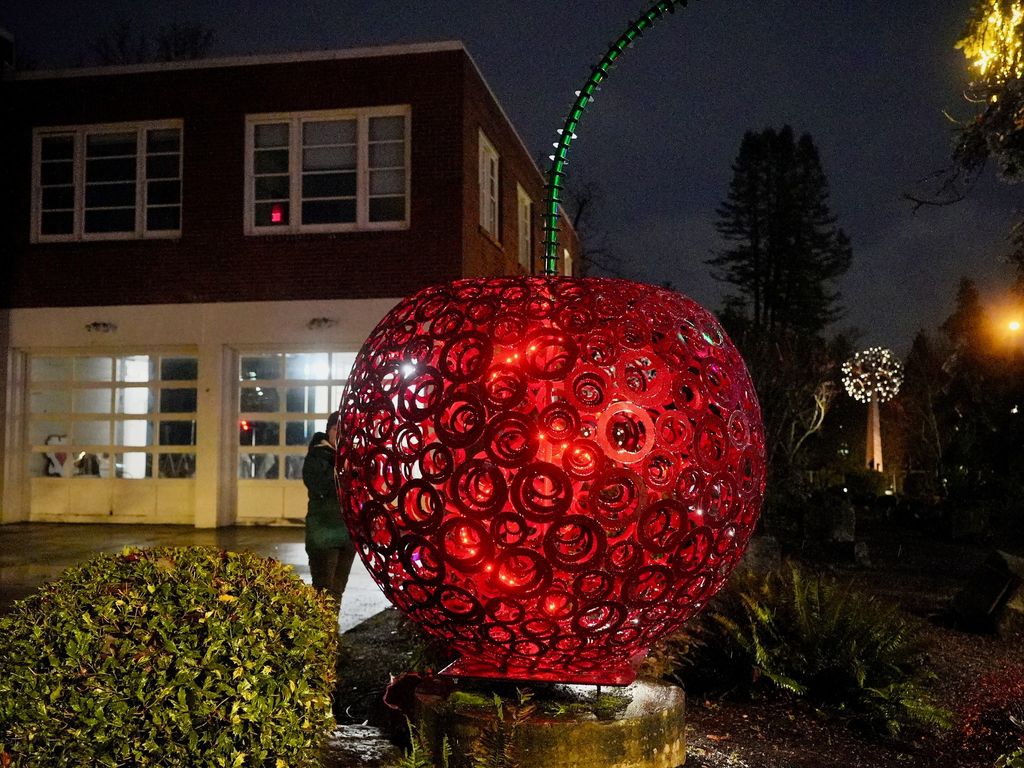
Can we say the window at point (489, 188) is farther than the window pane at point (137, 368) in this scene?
Yes

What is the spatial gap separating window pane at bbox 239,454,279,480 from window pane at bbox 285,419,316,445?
39cm

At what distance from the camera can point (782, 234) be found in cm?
5106

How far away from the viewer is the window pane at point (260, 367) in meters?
15.4

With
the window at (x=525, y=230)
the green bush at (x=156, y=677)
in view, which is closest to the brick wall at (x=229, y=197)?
the window at (x=525, y=230)

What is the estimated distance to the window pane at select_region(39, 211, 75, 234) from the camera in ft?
52.6

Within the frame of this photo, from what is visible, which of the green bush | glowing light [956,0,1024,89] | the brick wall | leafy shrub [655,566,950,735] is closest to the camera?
the green bush

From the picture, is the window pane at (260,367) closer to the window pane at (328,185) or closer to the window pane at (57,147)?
the window pane at (328,185)

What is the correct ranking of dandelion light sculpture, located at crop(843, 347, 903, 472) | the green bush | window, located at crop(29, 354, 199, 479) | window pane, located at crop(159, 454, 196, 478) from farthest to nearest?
dandelion light sculpture, located at crop(843, 347, 903, 472), window, located at crop(29, 354, 199, 479), window pane, located at crop(159, 454, 196, 478), the green bush

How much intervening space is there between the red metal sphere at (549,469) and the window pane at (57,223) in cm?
1404

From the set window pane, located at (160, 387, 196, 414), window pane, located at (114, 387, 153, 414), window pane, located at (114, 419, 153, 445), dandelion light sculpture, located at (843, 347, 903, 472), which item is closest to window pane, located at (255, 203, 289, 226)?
window pane, located at (160, 387, 196, 414)

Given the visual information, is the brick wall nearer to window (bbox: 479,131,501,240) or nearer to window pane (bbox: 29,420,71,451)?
window (bbox: 479,131,501,240)

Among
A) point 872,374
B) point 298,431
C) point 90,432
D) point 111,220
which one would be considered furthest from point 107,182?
point 872,374

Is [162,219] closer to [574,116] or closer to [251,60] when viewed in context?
[251,60]

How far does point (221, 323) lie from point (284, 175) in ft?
8.20
